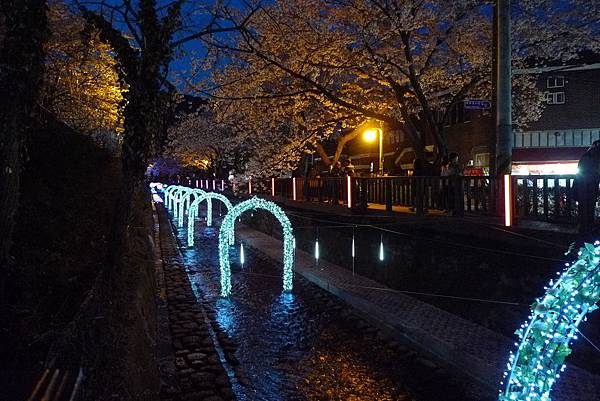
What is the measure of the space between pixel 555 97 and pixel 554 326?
90.7 ft

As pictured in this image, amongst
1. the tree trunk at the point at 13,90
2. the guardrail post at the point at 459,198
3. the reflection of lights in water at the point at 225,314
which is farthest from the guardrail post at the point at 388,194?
the tree trunk at the point at 13,90

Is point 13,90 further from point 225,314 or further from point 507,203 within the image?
point 507,203

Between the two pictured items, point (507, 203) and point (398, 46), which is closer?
point (507, 203)

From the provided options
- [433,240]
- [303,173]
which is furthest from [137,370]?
[303,173]

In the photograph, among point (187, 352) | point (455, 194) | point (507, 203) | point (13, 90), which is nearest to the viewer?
point (13, 90)

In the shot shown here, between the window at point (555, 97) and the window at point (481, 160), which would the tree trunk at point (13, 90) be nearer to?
the window at point (555, 97)

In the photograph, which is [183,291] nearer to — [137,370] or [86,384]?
[137,370]

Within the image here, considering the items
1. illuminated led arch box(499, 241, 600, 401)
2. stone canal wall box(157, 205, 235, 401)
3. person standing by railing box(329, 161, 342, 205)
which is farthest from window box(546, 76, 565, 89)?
illuminated led arch box(499, 241, 600, 401)

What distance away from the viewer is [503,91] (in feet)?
36.0

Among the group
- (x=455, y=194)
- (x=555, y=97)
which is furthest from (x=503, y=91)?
(x=555, y=97)

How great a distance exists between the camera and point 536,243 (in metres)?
8.16

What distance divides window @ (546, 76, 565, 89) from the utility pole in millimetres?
18971

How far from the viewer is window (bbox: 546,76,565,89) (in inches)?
1069

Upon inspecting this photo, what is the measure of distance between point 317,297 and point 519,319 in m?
3.84
